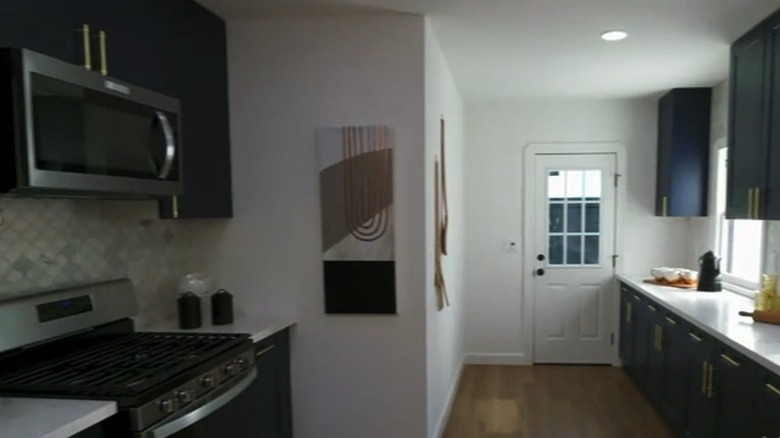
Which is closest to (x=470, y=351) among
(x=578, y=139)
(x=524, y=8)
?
(x=578, y=139)

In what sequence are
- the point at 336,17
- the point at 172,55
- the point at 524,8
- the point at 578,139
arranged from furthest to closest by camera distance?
the point at 578,139
the point at 336,17
the point at 524,8
the point at 172,55

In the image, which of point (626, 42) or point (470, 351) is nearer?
point (626, 42)

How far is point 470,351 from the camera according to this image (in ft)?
16.6

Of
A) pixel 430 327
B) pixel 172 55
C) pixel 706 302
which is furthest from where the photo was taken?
pixel 706 302

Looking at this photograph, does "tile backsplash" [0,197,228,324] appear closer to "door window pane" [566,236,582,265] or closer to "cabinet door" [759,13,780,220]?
"cabinet door" [759,13,780,220]

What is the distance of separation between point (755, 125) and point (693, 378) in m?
1.41

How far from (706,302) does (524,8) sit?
87.1 inches

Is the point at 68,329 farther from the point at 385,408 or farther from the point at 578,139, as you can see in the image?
the point at 578,139

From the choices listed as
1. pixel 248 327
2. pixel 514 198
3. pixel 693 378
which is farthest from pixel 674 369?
pixel 248 327

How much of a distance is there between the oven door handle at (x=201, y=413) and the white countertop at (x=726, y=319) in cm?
202

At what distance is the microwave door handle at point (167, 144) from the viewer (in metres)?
1.98

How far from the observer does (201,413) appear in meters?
1.84

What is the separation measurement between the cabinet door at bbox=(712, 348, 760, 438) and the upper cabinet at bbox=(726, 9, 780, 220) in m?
0.76

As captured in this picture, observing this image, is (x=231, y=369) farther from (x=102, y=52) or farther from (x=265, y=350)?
(x=102, y=52)
